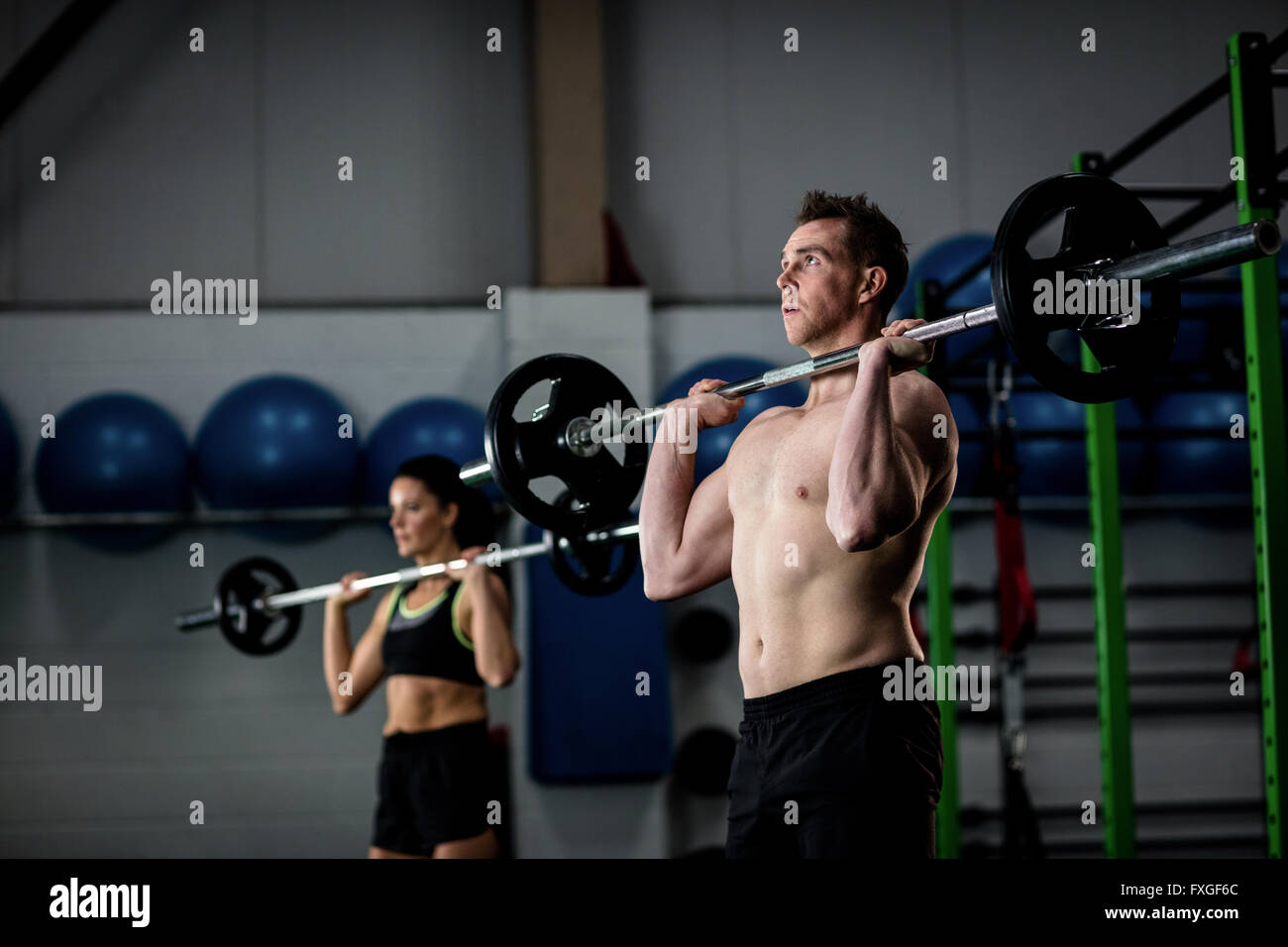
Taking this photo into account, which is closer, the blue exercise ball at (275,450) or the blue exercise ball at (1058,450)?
the blue exercise ball at (275,450)

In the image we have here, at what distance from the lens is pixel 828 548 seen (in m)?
1.56

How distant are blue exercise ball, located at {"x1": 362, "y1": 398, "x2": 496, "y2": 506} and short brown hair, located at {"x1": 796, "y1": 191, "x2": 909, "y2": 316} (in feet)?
→ 8.30

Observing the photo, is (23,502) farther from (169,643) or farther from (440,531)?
(440,531)

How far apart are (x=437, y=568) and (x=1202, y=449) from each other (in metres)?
2.94

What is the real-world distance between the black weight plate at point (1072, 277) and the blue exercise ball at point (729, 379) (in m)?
2.52

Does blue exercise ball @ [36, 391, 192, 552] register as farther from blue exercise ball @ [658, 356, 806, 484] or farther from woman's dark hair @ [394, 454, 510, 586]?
blue exercise ball @ [658, 356, 806, 484]

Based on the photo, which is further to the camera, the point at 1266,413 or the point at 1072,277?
the point at 1266,413

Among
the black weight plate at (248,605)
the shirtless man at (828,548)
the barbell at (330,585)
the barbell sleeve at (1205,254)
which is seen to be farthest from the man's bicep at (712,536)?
the black weight plate at (248,605)

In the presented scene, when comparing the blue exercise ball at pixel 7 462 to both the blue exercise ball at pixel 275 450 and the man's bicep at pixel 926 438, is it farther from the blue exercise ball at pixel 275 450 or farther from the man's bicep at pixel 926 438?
the man's bicep at pixel 926 438

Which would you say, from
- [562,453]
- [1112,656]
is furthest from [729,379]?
[562,453]

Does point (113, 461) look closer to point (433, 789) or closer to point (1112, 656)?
point (433, 789)

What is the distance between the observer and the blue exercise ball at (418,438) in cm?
416

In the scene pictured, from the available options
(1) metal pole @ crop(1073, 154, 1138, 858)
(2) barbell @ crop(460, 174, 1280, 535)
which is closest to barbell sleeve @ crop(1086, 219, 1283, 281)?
(2) barbell @ crop(460, 174, 1280, 535)

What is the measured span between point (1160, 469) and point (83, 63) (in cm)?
454
